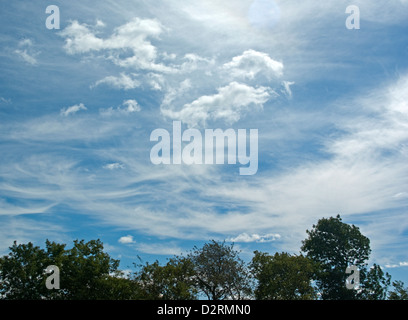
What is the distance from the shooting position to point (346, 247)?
6219cm

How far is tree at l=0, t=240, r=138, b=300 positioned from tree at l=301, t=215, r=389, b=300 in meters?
29.8

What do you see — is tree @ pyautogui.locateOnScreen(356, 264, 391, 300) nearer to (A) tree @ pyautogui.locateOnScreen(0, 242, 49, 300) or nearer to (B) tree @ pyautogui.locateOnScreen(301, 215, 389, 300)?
(B) tree @ pyautogui.locateOnScreen(301, 215, 389, 300)

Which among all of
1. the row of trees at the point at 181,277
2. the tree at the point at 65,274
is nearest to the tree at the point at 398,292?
the row of trees at the point at 181,277

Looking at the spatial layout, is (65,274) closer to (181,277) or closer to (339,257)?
(181,277)

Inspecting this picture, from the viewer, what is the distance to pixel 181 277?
168ft

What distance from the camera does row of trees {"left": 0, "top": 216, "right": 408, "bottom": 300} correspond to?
49.2 metres

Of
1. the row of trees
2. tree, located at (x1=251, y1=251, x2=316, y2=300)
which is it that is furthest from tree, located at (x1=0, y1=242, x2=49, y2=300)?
tree, located at (x1=251, y1=251, x2=316, y2=300)

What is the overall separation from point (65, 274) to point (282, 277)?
91.3ft

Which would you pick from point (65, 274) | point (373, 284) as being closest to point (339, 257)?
point (373, 284)

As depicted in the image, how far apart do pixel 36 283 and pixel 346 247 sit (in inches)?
1762
